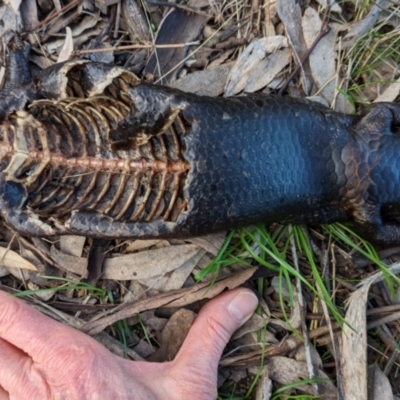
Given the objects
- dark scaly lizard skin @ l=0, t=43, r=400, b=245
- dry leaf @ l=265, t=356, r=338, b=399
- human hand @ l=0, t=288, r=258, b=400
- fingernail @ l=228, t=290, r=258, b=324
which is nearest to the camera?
dark scaly lizard skin @ l=0, t=43, r=400, b=245

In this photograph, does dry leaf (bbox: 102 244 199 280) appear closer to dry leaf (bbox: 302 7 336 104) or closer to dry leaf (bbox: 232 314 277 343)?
dry leaf (bbox: 232 314 277 343)

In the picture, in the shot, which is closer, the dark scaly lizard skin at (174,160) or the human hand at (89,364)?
the dark scaly lizard skin at (174,160)

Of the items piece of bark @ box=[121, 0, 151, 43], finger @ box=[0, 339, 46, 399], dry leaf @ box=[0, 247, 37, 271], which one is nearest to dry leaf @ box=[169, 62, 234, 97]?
piece of bark @ box=[121, 0, 151, 43]

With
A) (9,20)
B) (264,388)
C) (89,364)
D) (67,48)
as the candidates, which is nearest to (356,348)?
(264,388)

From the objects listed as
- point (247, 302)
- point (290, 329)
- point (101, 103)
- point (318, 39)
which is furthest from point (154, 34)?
point (290, 329)

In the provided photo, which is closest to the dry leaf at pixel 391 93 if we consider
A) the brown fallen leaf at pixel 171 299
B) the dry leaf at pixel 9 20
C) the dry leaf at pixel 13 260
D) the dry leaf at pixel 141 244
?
the brown fallen leaf at pixel 171 299

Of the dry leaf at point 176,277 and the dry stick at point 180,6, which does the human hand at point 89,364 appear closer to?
the dry leaf at point 176,277

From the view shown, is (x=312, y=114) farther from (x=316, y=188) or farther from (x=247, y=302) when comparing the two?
(x=247, y=302)

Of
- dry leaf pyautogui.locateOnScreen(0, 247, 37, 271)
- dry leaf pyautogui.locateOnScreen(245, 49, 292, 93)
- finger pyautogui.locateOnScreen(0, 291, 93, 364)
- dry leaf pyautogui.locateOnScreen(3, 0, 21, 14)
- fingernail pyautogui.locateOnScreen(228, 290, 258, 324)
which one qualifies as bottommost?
fingernail pyautogui.locateOnScreen(228, 290, 258, 324)
